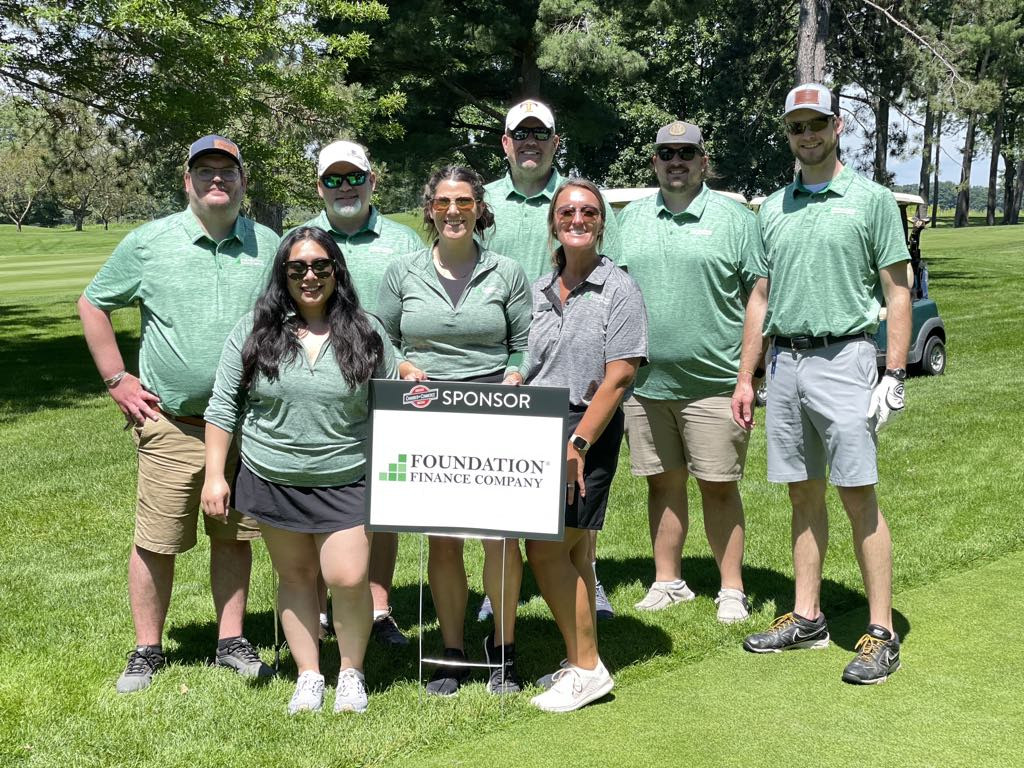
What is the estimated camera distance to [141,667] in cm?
461

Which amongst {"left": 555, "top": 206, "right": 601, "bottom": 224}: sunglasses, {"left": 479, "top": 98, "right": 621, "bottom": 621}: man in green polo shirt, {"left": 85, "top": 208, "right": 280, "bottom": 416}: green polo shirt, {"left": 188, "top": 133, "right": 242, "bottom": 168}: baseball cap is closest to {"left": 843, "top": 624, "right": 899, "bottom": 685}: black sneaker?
{"left": 479, "top": 98, "right": 621, "bottom": 621}: man in green polo shirt

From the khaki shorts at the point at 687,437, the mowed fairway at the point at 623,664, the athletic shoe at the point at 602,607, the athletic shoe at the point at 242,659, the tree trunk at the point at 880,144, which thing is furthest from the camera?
the tree trunk at the point at 880,144

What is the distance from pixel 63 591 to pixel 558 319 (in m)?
3.63

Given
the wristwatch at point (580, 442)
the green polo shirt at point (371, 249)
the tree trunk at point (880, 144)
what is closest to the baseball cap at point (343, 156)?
the green polo shirt at point (371, 249)

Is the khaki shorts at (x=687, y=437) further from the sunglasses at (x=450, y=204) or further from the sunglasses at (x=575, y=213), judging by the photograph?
the sunglasses at (x=450, y=204)

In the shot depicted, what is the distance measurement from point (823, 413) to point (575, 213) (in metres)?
1.41

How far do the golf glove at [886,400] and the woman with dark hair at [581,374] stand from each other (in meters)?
1.07

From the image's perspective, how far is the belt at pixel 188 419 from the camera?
448 cm

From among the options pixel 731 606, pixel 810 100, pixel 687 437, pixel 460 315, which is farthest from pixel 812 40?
pixel 460 315

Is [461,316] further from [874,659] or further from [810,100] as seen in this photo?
[874,659]

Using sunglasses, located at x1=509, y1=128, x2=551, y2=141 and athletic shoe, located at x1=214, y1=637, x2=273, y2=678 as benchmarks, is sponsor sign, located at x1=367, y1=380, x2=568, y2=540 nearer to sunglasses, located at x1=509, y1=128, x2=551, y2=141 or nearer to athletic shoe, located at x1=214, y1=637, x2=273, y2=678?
athletic shoe, located at x1=214, y1=637, x2=273, y2=678

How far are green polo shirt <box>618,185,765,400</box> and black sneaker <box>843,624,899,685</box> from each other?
4.41ft

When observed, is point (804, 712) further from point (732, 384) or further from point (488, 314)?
point (488, 314)

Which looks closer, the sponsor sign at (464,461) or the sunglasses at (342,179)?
the sponsor sign at (464,461)
